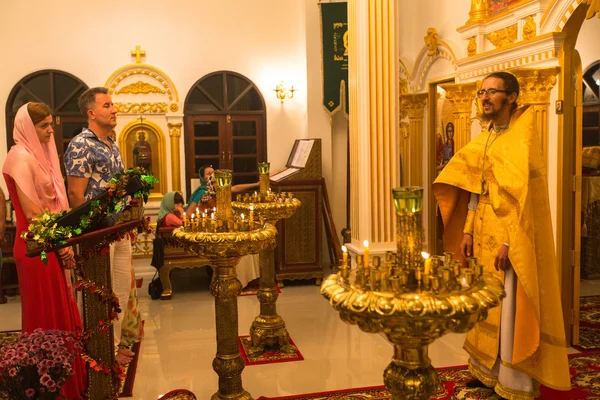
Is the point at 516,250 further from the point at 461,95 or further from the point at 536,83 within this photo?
the point at 461,95

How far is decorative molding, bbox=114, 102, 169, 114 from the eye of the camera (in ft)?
31.5

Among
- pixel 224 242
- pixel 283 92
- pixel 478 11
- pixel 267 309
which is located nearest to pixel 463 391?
pixel 267 309

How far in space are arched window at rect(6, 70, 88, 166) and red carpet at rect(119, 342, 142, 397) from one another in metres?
5.00

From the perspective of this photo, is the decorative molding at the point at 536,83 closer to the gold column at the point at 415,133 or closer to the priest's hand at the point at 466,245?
the priest's hand at the point at 466,245

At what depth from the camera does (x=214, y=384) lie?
4.63 m

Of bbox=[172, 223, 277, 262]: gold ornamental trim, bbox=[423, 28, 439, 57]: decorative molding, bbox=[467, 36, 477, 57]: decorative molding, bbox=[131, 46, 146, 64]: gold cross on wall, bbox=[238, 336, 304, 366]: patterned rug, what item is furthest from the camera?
bbox=[131, 46, 146, 64]: gold cross on wall

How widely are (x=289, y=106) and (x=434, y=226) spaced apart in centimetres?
348

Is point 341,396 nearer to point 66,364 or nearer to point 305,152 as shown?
point 66,364

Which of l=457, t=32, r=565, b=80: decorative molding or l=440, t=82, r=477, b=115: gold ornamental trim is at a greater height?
l=457, t=32, r=565, b=80: decorative molding

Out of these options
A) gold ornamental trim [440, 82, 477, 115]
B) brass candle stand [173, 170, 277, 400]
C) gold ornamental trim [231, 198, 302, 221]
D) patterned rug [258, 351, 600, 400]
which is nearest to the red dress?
brass candle stand [173, 170, 277, 400]

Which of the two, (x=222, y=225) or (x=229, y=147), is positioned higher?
(x=229, y=147)

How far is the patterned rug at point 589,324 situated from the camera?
5258 mm

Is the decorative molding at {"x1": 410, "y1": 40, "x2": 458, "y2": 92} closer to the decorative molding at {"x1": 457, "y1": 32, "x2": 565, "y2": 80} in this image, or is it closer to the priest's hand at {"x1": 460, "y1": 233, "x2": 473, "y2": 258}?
the decorative molding at {"x1": 457, "y1": 32, "x2": 565, "y2": 80}

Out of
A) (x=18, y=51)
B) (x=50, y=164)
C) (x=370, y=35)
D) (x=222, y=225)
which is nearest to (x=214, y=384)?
(x=222, y=225)
